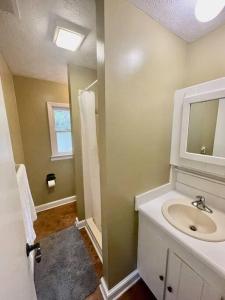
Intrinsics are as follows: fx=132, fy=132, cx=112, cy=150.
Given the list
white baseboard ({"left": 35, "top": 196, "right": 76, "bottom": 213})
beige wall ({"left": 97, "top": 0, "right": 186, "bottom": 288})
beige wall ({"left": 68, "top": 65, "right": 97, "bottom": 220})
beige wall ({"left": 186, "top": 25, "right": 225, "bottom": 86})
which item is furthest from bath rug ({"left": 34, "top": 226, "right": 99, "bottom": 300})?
beige wall ({"left": 186, "top": 25, "right": 225, "bottom": 86})

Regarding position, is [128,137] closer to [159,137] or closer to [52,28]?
[159,137]

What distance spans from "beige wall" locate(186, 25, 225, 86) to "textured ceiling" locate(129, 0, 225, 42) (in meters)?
0.06

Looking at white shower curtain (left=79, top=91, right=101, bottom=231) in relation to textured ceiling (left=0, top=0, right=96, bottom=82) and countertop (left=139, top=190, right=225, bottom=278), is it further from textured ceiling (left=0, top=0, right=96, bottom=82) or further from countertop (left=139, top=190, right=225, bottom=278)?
countertop (left=139, top=190, right=225, bottom=278)

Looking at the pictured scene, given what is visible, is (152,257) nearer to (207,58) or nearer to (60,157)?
(207,58)

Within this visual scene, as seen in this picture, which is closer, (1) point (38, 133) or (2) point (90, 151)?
(2) point (90, 151)

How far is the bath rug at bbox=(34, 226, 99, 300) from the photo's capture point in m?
1.22

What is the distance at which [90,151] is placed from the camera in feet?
5.21

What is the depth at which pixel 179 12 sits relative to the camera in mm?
954

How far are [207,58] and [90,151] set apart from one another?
1450mm

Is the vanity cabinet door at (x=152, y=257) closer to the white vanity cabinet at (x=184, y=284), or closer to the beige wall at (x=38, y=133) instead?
the white vanity cabinet at (x=184, y=284)

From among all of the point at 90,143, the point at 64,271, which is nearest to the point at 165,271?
the point at 64,271

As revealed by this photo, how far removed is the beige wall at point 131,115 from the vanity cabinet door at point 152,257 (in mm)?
86

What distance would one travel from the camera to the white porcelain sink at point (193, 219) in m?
0.88

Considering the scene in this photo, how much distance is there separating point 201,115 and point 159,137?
40 cm
